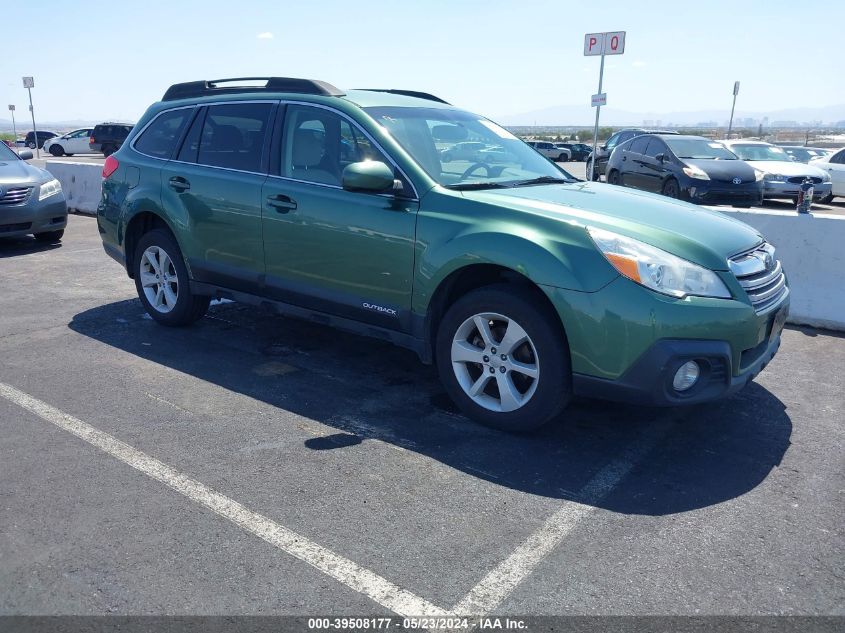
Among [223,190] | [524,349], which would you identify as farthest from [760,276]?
[223,190]

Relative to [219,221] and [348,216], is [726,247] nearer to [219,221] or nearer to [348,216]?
[348,216]

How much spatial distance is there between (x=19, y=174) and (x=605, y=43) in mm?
9497

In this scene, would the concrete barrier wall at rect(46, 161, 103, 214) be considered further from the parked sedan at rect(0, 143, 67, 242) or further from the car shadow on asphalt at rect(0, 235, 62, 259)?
the parked sedan at rect(0, 143, 67, 242)

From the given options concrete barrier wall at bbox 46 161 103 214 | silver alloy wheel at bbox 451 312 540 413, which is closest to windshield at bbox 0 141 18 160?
concrete barrier wall at bbox 46 161 103 214

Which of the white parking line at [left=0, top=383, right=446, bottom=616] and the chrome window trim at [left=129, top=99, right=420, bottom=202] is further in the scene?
the chrome window trim at [left=129, top=99, right=420, bottom=202]

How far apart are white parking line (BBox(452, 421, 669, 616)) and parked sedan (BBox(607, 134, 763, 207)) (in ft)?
34.4

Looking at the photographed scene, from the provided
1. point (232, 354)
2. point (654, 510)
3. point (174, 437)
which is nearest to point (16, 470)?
point (174, 437)

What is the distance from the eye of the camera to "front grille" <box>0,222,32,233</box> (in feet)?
31.0

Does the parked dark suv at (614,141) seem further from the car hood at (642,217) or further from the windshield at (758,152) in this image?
the car hood at (642,217)

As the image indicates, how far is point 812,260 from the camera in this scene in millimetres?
6605

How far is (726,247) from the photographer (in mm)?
4035

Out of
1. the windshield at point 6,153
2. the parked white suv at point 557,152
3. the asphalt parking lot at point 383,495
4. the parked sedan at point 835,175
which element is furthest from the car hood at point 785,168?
the parked white suv at point 557,152

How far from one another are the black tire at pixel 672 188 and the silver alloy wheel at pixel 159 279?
10298 millimetres

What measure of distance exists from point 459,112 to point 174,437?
3035 millimetres
